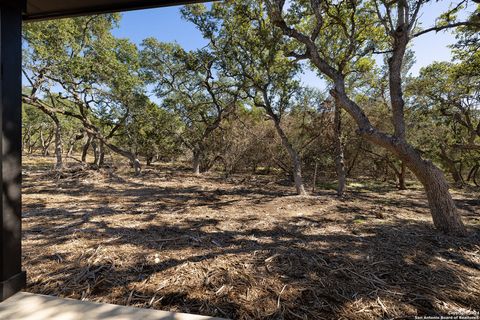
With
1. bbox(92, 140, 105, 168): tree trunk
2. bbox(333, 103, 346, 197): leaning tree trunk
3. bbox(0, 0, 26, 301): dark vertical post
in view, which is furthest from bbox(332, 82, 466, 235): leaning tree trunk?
bbox(92, 140, 105, 168): tree trunk

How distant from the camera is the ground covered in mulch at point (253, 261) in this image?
6.11ft

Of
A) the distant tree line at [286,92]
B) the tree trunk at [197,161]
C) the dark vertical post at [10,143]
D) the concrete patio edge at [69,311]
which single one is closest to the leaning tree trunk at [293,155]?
the distant tree line at [286,92]

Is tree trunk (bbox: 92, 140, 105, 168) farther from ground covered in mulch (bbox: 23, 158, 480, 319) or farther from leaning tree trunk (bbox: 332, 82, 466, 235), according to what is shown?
leaning tree trunk (bbox: 332, 82, 466, 235)

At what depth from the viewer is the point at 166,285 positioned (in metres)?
2.05

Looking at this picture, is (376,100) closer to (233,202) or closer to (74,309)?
(233,202)

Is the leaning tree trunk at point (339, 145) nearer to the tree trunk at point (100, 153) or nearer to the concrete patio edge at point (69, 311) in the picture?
the concrete patio edge at point (69, 311)

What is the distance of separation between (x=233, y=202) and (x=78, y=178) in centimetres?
685

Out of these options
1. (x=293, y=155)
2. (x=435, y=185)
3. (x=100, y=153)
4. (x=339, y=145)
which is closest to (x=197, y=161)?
(x=100, y=153)

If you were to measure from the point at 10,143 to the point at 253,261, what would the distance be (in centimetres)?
256

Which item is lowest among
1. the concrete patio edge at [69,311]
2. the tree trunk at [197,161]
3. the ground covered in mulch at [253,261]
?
the ground covered in mulch at [253,261]

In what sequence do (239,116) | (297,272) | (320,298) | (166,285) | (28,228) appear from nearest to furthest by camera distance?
1. (320,298)
2. (166,285)
3. (297,272)
4. (28,228)
5. (239,116)

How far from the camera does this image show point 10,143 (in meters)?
1.65

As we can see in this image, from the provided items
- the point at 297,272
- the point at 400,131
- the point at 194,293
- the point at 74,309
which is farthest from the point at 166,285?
the point at 400,131

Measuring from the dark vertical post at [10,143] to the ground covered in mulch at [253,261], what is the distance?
414mm
